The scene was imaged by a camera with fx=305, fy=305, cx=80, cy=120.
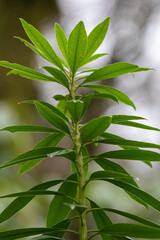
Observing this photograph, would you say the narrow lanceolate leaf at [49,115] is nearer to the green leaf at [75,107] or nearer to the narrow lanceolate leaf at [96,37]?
the green leaf at [75,107]

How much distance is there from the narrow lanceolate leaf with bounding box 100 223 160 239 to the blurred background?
1731 millimetres

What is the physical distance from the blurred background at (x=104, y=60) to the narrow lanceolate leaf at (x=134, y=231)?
5.68 feet

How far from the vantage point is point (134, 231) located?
361 mm

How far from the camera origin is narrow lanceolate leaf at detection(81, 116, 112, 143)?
0.38 m

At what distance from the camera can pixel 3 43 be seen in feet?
8.69

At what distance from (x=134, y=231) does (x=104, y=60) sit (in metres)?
2.69

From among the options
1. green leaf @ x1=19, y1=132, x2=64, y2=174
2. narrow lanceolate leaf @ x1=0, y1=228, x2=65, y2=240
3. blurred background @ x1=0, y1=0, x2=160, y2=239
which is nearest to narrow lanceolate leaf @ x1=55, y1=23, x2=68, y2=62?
green leaf @ x1=19, y1=132, x2=64, y2=174

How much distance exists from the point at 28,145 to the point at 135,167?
1.28 meters

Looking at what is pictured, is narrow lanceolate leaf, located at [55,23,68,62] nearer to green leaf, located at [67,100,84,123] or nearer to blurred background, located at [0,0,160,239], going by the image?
green leaf, located at [67,100,84,123]

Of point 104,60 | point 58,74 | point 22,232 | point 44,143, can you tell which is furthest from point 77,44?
point 104,60

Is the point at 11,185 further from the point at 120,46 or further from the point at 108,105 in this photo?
the point at 120,46

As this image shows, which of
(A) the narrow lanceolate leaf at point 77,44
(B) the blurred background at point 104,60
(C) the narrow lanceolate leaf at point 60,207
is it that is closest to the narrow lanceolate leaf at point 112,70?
(A) the narrow lanceolate leaf at point 77,44

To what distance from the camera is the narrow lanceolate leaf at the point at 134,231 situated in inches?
13.7

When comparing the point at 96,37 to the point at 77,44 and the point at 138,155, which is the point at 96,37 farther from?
the point at 138,155
